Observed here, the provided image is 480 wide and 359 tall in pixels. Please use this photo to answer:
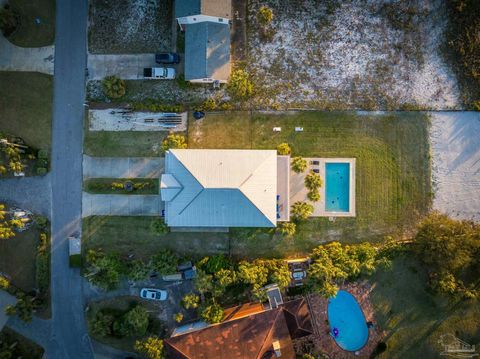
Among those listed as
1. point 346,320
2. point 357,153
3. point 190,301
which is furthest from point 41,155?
point 346,320

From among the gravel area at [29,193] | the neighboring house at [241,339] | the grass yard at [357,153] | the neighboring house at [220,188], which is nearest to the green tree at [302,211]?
the grass yard at [357,153]

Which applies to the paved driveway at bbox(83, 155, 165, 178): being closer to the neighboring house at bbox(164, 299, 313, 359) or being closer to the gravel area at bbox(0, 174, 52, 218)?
the gravel area at bbox(0, 174, 52, 218)

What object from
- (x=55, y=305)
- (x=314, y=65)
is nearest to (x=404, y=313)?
(x=314, y=65)

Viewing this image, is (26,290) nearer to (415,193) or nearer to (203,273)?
(203,273)

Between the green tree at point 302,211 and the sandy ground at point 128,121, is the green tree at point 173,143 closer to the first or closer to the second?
the sandy ground at point 128,121

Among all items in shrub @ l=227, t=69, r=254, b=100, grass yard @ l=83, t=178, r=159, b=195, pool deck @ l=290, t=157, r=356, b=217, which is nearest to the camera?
shrub @ l=227, t=69, r=254, b=100

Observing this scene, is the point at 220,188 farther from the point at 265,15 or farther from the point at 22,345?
the point at 22,345

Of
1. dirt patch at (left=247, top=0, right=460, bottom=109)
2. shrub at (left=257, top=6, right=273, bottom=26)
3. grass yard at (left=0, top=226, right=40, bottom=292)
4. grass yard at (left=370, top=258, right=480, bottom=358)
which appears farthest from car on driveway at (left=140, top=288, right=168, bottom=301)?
shrub at (left=257, top=6, right=273, bottom=26)
